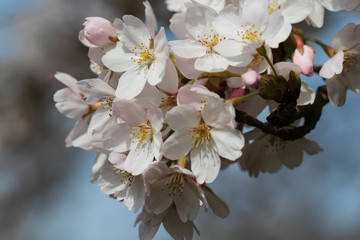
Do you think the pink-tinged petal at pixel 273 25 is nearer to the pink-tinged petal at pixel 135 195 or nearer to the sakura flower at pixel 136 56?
the sakura flower at pixel 136 56

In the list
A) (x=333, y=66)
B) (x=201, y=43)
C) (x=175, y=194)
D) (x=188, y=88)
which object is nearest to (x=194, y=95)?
(x=188, y=88)

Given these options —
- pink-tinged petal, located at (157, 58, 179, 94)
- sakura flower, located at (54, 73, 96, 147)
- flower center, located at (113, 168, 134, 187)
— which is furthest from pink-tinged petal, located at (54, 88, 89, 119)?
pink-tinged petal, located at (157, 58, 179, 94)

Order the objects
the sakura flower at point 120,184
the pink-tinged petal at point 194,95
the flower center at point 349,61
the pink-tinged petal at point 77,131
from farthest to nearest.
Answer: the pink-tinged petal at point 77,131, the flower center at point 349,61, the sakura flower at point 120,184, the pink-tinged petal at point 194,95

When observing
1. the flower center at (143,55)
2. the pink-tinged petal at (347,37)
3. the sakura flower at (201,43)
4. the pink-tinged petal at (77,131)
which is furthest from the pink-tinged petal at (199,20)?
the pink-tinged petal at (77,131)

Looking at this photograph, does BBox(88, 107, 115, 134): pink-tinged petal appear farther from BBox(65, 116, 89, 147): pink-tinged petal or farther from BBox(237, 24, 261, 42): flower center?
BBox(237, 24, 261, 42): flower center

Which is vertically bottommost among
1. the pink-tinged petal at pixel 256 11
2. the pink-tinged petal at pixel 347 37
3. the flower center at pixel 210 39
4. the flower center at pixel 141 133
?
the flower center at pixel 141 133

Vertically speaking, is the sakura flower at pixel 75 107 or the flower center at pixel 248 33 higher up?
the flower center at pixel 248 33

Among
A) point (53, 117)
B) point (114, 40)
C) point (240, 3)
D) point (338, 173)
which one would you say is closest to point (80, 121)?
point (114, 40)

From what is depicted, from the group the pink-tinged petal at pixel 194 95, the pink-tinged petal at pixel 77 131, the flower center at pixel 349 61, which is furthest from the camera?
the pink-tinged petal at pixel 77 131

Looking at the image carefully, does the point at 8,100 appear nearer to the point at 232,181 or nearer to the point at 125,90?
the point at 232,181
